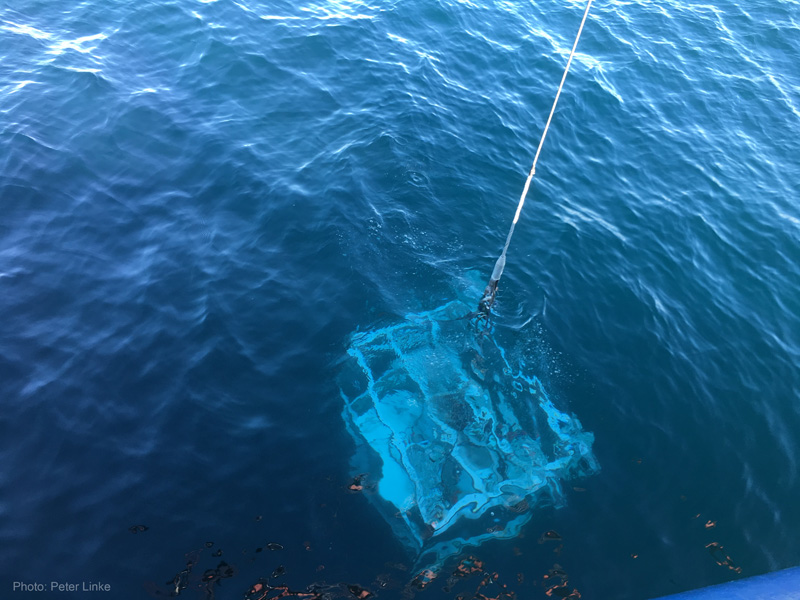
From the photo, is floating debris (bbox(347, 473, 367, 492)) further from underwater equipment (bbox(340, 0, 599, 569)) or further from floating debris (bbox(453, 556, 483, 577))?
floating debris (bbox(453, 556, 483, 577))

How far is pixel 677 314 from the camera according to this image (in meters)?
13.0

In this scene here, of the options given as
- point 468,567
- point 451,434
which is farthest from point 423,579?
point 451,434

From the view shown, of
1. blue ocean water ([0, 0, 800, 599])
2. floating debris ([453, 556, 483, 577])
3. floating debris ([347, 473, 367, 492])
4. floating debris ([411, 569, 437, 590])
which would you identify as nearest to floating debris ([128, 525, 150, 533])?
blue ocean water ([0, 0, 800, 599])

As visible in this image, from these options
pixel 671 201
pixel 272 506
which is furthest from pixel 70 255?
pixel 671 201

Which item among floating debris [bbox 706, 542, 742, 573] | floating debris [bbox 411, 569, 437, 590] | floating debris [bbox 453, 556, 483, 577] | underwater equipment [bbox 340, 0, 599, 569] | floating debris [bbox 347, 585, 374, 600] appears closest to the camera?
floating debris [bbox 347, 585, 374, 600]

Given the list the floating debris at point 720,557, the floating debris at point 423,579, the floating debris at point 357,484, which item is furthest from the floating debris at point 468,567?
the floating debris at point 720,557

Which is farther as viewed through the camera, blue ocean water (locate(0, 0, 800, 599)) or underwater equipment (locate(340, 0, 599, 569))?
underwater equipment (locate(340, 0, 599, 569))

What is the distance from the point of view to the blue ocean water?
9.02 m

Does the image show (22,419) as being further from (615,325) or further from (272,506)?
(615,325)

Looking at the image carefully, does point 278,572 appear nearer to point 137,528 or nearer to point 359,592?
point 359,592

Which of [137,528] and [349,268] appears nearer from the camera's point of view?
[137,528]

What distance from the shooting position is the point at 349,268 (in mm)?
12961

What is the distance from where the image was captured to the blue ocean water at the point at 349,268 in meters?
9.02

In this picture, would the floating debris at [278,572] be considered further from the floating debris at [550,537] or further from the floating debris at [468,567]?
the floating debris at [550,537]
